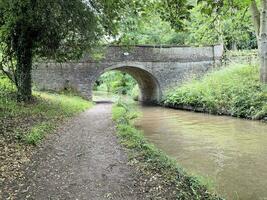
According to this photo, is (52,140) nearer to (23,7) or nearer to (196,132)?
(23,7)

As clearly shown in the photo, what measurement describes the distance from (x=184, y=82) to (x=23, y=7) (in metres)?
16.5

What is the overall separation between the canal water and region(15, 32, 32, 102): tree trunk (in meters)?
4.76

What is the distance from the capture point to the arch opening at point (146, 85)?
27344 mm

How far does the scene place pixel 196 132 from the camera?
527 inches

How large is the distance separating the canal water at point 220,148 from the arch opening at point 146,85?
32.6ft

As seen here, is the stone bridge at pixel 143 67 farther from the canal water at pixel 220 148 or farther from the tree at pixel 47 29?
the canal water at pixel 220 148

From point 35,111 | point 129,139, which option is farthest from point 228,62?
point 129,139

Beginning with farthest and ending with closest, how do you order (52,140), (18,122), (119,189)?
(18,122) < (52,140) < (119,189)

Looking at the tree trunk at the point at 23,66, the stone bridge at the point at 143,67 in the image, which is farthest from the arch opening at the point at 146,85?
the tree trunk at the point at 23,66

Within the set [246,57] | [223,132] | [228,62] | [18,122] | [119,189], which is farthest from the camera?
[228,62]

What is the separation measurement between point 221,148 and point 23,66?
8.28m

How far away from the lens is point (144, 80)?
30469 millimetres

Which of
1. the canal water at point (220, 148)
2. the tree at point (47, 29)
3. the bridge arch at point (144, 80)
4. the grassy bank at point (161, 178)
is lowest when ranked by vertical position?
the canal water at point (220, 148)

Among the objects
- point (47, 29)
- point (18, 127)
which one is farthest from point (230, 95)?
point (18, 127)
